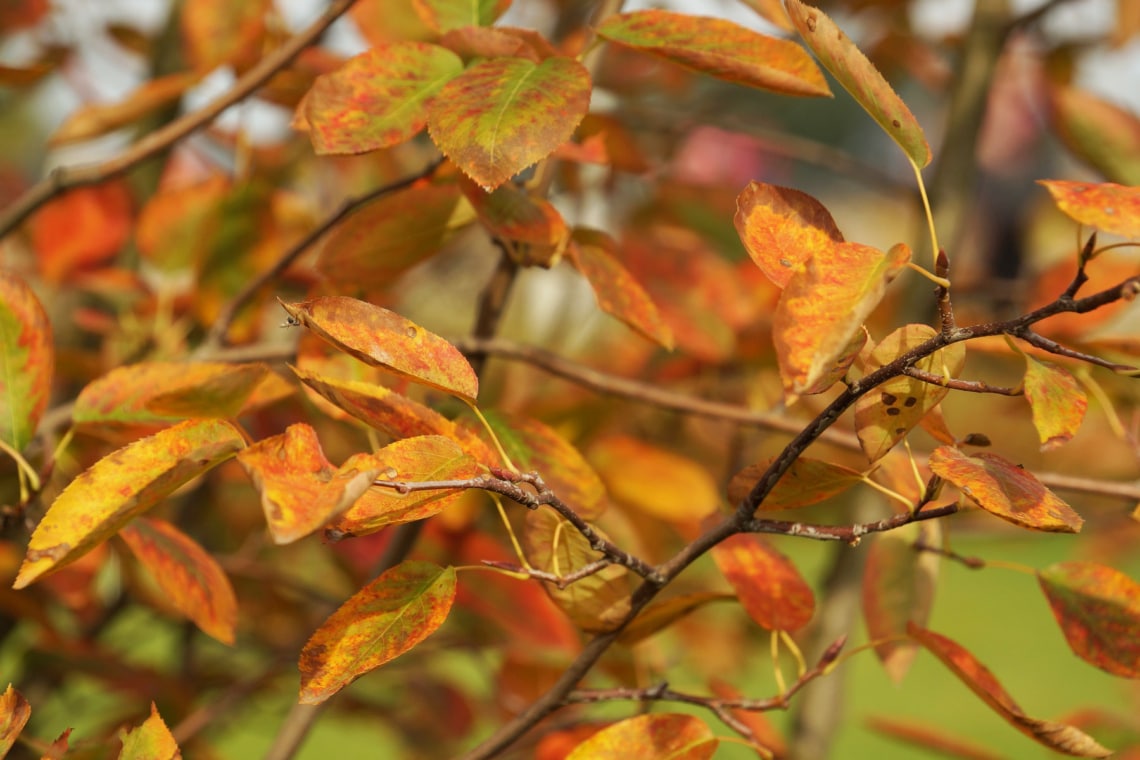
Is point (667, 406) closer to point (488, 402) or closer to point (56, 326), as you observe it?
point (488, 402)

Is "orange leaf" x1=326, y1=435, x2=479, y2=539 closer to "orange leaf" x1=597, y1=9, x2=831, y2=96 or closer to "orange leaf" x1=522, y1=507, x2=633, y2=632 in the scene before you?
"orange leaf" x1=522, y1=507, x2=633, y2=632

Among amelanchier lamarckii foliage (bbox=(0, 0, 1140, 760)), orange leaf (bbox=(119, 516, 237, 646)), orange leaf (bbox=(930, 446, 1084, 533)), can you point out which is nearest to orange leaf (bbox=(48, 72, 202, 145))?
amelanchier lamarckii foliage (bbox=(0, 0, 1140, 760))

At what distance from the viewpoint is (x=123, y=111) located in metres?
0.69

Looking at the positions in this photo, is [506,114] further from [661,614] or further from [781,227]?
[661,614]

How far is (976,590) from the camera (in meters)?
4.63

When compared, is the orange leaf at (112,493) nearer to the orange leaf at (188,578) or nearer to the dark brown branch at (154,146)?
the orange leaf at (188,578)

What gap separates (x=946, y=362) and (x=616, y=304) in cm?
18

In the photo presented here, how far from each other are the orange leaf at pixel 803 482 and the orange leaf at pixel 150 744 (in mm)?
223

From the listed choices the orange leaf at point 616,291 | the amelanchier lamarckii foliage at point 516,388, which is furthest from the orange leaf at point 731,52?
the orange leaf at point 616,291

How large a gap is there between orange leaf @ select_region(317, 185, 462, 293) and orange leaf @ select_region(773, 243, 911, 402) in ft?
0.83

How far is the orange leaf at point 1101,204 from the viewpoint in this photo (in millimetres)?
312

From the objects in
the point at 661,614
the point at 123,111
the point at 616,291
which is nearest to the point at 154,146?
the point at 123,111

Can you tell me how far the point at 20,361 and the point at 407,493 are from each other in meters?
0.26

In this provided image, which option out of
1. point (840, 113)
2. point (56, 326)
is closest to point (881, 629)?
point (56, 326)
